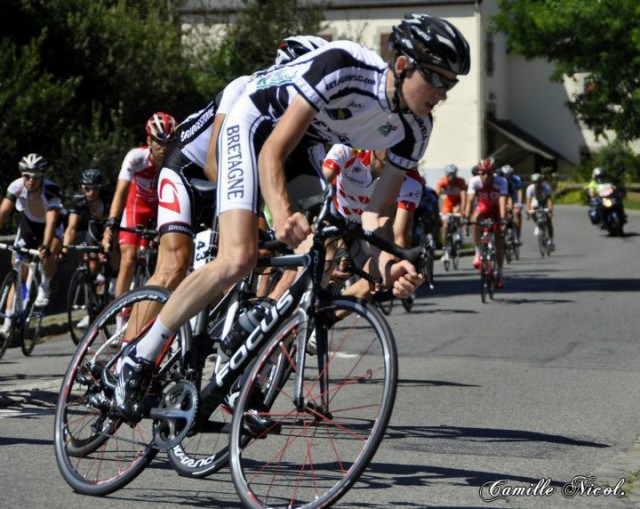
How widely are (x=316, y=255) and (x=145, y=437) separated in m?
1.17

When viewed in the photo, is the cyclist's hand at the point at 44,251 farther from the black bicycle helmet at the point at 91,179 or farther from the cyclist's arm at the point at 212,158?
the cyclist's arm at the point at 212,158

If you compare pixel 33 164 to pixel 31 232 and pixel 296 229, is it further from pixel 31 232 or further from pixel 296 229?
pixel 296 229

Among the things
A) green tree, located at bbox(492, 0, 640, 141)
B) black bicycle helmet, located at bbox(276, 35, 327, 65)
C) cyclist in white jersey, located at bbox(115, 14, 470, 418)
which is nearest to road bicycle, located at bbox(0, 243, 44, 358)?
black bicycle helmet, located at bbox(276, 35, 327, 65)

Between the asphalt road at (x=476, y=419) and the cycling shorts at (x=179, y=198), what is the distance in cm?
112

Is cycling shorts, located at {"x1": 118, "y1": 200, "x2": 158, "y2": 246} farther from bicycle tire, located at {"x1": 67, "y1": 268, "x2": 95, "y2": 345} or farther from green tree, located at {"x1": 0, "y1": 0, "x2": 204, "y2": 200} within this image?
green tree, located at {"x1": 0, "y1": 0, "x2": 204, "y2": 200}

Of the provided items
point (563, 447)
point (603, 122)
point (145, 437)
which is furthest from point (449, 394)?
point (603, 122)

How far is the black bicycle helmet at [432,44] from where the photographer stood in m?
5.24

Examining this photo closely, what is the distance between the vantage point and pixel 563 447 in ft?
23.1

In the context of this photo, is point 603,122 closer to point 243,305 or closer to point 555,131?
point 555,131

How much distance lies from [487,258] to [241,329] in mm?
13874

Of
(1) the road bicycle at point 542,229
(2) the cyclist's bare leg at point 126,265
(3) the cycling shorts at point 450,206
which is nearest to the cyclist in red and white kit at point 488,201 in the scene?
(3) the cycling shorts at point 450,206

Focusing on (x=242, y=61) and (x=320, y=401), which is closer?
(x=320, y=401)

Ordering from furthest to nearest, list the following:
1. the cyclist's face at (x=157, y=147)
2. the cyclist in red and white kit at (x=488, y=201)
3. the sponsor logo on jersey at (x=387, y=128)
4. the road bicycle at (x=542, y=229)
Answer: the road bicycle at (x=542, y=229)
the cyclist in red and white kit at (x=488, y=201)
the cyclist's face at (x=157, y=147)
the sponsor logo on jersey at (x=387, y=128)

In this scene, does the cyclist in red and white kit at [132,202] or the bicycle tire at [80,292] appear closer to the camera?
the cyclist in red and white kit at [132,202]
